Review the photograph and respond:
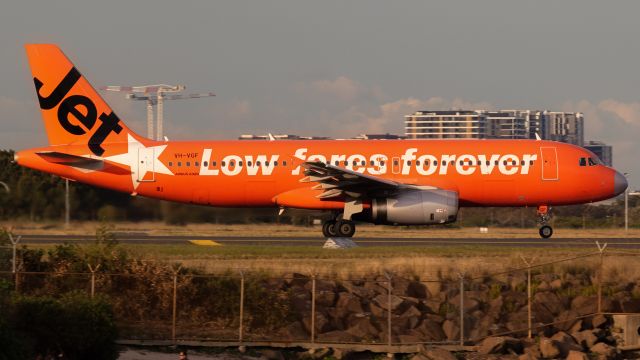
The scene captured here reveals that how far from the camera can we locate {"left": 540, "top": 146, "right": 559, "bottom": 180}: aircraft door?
42.4 metres

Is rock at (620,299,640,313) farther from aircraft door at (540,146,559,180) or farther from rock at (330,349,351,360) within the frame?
aircraft door at (540,146,559,180)

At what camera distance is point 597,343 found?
29.5 m

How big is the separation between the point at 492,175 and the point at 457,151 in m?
1.65

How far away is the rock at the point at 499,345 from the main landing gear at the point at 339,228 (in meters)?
14.7

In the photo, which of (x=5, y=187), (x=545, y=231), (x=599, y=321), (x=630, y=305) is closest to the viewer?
(x=599, y=321)

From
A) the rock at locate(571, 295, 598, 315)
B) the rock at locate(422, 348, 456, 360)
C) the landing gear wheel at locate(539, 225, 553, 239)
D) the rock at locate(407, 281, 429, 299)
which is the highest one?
the landing gear wheel at locate(539, 225, 553, 239)

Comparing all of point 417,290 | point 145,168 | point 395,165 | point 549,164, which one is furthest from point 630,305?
point 145,168

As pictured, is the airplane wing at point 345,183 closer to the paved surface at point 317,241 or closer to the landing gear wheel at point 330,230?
the landing gear wheel at point 330,230

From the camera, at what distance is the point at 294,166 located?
140 ft

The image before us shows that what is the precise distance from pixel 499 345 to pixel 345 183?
1421 cm

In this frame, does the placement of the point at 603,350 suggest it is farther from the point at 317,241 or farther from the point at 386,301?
the point at 317,241

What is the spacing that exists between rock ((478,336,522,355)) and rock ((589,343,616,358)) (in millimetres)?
2097

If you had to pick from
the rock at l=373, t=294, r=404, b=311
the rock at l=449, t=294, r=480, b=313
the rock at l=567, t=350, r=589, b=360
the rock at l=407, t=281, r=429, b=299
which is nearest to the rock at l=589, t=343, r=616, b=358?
the rock at l=567, t=350, r=589, b=360

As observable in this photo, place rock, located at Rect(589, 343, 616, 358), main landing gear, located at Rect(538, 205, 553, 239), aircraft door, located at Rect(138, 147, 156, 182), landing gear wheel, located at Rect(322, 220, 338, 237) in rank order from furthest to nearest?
main landing gear, located at Rect(538, 205, 553, 239) < aircraft door, located at Rect(138, 147, 156, 182) < landing gear wheel, located at Rect(322, 220, 338, 237) < rock, located at Rect(589, 343, 616, 358)
